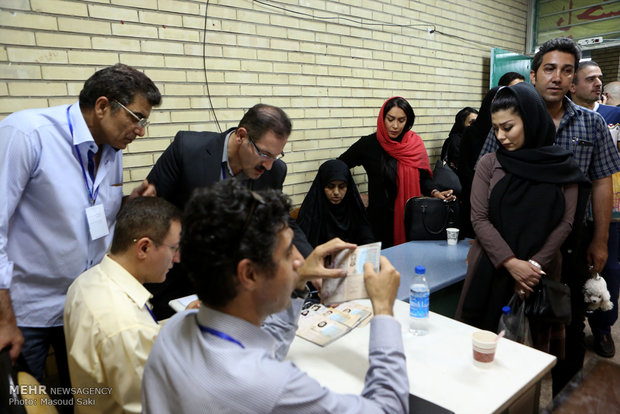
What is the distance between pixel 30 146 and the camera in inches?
64.3

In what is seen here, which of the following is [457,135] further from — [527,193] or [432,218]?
[527,193]

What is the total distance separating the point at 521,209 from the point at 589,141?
2.33 feet

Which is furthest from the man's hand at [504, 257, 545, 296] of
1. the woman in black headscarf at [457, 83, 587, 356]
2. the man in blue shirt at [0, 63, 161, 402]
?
the man in blue shirt at [0, 63, 161, 402]

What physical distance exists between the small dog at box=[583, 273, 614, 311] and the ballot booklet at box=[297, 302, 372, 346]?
61.7 inches

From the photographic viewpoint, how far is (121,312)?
4.39 feet

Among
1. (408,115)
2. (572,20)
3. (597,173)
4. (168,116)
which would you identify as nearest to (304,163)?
(408,115)

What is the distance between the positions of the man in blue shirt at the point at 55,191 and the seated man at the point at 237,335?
1.02 metres

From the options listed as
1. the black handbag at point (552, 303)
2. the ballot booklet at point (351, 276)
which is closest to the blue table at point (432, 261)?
the black handbag at point (552, 303)

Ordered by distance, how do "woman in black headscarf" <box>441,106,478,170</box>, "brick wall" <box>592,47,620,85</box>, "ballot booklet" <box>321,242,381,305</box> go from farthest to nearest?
"brick wall" <box>592,47,620,85</box>, "woman in black headscarf" <box>441,106,478,170</box>, "ballot booklet" <box>321,242,381,305</box>

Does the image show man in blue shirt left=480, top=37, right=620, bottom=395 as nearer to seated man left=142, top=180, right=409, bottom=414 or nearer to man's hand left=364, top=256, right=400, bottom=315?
man's hand left=364, top=256, right=400, bottom=315

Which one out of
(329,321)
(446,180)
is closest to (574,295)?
(329,321)

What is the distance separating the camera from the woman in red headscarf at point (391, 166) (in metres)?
3.96

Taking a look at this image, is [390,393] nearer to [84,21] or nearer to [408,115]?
[84,21]

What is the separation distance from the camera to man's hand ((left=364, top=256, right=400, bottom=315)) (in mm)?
1203
